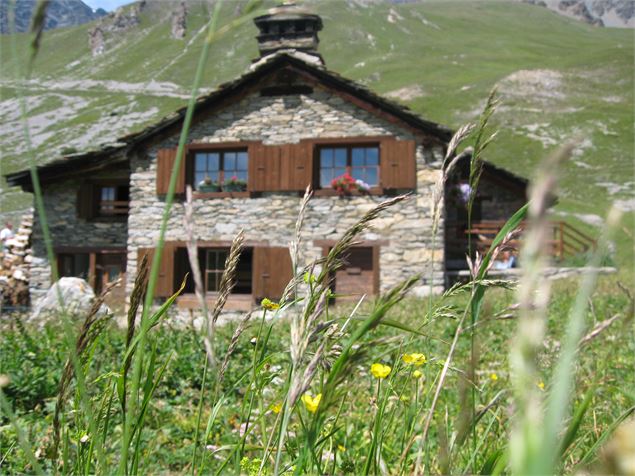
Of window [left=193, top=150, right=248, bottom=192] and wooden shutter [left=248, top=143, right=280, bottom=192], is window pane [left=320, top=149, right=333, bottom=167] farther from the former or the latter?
window [left=193, top=150, right=248, bottom=192]

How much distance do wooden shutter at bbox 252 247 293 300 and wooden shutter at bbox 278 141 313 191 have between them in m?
1.73

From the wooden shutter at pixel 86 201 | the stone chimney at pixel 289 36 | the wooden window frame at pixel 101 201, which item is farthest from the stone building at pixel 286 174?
the stone chimney at pixel 289 36

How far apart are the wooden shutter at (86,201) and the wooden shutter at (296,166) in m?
6.71

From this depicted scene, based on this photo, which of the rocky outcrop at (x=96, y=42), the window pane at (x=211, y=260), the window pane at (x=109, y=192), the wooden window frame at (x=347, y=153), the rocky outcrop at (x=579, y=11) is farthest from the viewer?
the rocky outcrop at (x=579, y=11)

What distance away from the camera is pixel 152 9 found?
138 meters

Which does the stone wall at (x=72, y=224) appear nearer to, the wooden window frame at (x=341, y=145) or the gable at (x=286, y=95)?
the gable at (x=286, y=95)

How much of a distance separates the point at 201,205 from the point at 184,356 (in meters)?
11.7

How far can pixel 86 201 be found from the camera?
60.5 feet

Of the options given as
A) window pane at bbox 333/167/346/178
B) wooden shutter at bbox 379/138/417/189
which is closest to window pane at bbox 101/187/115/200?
window pane at bbox 333/167/346/178

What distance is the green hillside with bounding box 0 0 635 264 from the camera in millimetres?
43125

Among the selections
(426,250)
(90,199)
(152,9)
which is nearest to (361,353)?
(426,250)

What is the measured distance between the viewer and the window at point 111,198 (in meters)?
18.9

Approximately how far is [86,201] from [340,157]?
27.1 feet

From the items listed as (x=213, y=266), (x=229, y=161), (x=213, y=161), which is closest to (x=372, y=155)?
(x=229, y=161)
